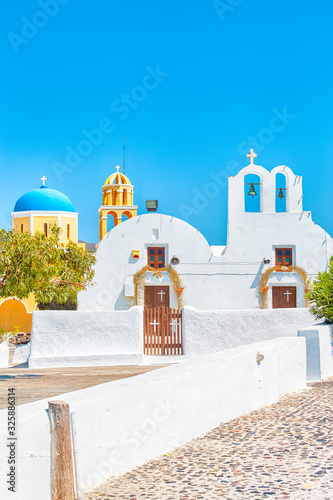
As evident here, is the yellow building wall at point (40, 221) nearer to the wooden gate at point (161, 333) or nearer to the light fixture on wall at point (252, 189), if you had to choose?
the light fixture on wall at point (252, 189)

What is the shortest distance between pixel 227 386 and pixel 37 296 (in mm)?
7379

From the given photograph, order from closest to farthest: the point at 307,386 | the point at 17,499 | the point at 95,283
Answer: the point at 17,499, the point at 307,386, the point at 95,283

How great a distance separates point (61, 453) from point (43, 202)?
33036 mm

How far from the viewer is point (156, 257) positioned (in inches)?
885

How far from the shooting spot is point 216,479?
18.0ft

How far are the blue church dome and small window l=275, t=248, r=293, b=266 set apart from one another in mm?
17628

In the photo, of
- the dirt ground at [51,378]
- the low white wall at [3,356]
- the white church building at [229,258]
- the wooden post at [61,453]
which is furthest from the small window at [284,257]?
the wooden post at [61,453]

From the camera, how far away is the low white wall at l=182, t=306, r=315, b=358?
1695 cm

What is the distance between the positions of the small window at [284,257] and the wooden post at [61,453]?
18.3m

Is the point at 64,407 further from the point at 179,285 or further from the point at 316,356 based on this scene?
the point at 179,285

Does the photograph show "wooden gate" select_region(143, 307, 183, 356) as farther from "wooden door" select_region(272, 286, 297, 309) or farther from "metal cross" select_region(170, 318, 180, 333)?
"wooden door" select_region(272, 286, 297, 309)

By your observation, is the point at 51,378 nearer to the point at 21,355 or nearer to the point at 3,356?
the point at 3,356

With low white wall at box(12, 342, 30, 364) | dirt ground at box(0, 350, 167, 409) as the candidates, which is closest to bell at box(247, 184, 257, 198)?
dirt ground at box(0, 350, 167, 409)

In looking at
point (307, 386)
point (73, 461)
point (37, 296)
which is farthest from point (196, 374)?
point (37, 296)
